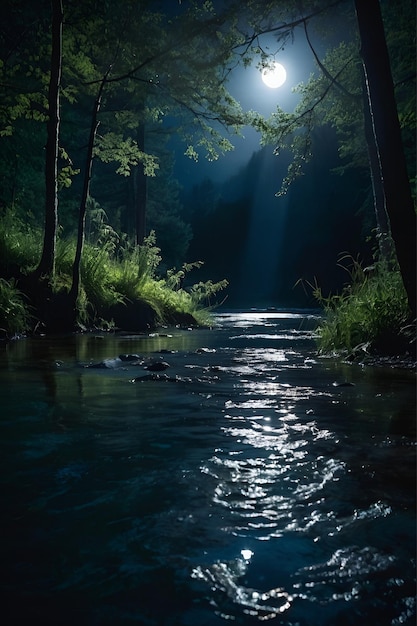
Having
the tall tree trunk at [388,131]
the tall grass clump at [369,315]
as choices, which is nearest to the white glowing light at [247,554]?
the tall tree trunk at [388,131]

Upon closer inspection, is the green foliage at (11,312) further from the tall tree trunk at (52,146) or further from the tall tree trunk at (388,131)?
the tall tree trunk at (388,131)

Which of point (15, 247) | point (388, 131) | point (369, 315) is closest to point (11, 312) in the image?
point (15, 247)

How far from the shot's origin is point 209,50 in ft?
50.2

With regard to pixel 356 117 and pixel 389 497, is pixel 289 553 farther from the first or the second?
pixel 356 117

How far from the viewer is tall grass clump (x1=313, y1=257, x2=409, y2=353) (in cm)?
711

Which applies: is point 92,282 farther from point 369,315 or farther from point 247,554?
point 247,554

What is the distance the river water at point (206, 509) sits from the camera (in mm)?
1461

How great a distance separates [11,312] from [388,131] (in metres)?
7.59

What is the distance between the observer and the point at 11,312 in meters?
10.2

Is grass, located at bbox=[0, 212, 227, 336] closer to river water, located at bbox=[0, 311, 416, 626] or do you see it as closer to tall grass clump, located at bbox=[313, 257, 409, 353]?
tall grass clump, located at bbox=[313, 257, 409, 353]

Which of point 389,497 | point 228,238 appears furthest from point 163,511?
point 228,238

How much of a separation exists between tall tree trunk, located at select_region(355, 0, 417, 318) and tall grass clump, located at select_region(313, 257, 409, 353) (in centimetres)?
182

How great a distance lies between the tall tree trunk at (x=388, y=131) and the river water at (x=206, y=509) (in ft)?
5.57

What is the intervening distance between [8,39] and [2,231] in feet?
25.0
